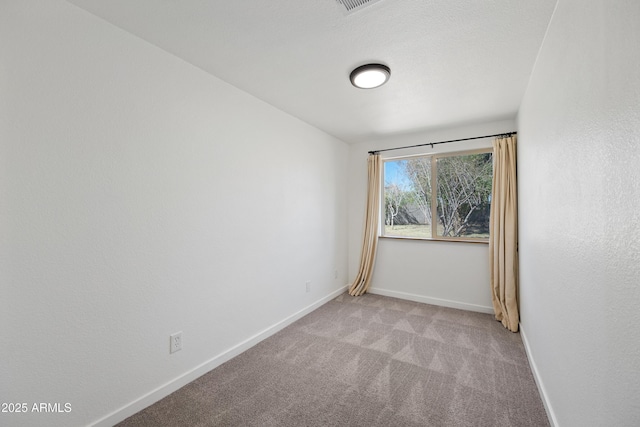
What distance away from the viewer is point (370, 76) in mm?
2078

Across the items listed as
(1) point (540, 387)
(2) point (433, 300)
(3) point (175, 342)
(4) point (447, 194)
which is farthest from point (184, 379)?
(4) point (447, 194)

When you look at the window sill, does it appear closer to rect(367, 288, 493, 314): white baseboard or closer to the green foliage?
the green foliage

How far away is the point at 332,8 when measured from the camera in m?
1.46

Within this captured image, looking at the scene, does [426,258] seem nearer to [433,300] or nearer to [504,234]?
[433,300]

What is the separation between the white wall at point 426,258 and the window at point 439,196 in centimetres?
17

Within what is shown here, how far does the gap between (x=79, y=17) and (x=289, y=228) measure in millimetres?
2225

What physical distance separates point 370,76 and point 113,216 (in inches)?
79.2

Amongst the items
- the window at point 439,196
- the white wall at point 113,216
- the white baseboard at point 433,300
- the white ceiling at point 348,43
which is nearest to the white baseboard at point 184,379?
the white wall at point 113,216

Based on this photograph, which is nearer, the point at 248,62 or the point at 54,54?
the point at 54,54

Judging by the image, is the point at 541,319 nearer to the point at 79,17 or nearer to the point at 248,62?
the point at 248,62

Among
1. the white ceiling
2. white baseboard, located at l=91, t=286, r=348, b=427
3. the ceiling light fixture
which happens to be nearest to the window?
the white ceiling

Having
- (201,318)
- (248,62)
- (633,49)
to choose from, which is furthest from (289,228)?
(633,49)

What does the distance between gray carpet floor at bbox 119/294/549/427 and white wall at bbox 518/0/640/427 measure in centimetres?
38

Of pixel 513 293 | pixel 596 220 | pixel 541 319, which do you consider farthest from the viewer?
pixel 513 293
